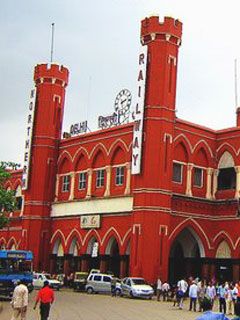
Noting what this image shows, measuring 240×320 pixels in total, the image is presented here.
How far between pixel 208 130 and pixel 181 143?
3.01 metres

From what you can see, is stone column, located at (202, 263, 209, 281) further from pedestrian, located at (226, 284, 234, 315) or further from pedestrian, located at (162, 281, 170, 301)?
pedestrian, located at (226, 284, 234, 315)

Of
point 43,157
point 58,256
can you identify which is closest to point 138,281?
point 58,256

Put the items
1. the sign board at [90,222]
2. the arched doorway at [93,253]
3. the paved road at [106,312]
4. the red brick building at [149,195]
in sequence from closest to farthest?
the paved road at [106,312] < the red brick building at [149,195] < the arched doorway at [93,253] < the sign board at [90,222]

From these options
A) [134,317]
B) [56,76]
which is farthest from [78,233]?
[134,317]

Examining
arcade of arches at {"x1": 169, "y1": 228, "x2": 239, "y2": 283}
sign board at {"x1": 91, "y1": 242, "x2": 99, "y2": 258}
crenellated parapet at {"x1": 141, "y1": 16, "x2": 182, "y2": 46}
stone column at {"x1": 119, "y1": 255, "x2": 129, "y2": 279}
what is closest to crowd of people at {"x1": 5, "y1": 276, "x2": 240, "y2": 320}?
stone column at {"x1": 119, "y1": 255, "x2": 129, "y2": 279}

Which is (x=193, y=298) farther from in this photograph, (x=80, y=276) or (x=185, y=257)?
(x=185, y=257)

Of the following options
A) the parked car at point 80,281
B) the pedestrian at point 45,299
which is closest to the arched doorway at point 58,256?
the parked car at point 80,281

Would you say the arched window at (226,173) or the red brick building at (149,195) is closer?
the red brick building at (149,195)

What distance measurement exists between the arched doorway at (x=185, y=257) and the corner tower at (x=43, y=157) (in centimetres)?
1252

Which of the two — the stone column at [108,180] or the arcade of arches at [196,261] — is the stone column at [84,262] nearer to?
the stone column at [108,180]

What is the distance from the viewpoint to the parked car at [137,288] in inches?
1566

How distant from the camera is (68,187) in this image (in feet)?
182

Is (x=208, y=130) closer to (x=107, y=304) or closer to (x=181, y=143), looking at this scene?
(x=181, y=143)

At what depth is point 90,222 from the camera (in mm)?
50594
